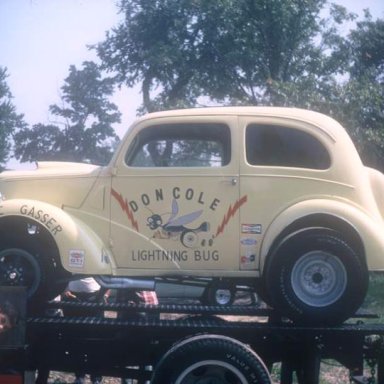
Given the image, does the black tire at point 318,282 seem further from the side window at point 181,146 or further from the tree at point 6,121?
the tree at point 6,121

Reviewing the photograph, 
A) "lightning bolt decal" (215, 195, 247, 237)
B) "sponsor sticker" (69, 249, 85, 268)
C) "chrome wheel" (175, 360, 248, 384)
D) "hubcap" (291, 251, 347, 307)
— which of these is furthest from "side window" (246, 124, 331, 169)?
"chrome wheel" (175, 360, 248, 384)

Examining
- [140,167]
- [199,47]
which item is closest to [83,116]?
[199,47]

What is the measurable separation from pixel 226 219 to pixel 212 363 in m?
1.29

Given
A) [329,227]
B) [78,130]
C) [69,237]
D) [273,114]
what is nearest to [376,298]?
[329,227]

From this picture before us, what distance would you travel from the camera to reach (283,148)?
531 centimetres

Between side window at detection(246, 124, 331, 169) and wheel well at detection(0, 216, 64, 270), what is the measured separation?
191 cm

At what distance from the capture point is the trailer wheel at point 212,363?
4320mm

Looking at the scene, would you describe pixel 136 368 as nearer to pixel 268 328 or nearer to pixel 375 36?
pixel 268 328

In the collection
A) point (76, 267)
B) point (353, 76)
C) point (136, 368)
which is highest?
point (353, 76)

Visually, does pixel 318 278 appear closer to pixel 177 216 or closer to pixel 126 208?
pixel 177 216

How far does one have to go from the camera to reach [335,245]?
4906mm

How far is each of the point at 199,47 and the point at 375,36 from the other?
837 cm

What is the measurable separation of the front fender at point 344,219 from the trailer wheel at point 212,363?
97 centimetres

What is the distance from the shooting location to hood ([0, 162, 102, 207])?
5375 millimetres
